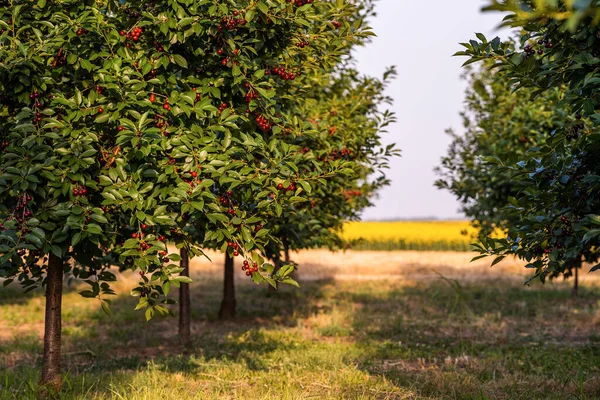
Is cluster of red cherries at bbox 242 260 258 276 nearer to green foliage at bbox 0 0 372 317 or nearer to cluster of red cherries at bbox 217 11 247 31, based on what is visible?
green foliage at bbox 0 0 372 317

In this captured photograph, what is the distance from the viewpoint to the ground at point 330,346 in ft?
26.5

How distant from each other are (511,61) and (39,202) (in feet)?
17.8

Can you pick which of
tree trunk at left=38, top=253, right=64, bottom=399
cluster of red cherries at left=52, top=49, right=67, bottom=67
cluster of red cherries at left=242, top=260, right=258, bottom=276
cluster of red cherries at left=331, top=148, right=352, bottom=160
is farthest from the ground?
cluster of red cherries at left=52, top=49, right=67, bottom=67

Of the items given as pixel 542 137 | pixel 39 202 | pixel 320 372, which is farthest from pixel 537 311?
pixel 39 202

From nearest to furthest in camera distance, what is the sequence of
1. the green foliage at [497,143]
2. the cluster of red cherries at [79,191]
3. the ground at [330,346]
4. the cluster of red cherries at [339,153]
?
the cluster of red cherries at [79,191] → the ground at [330,346] → the cluster of red cherries at [339,153] → the green foliage at [497,143]

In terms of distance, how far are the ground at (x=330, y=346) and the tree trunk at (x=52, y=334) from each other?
0.68 feet

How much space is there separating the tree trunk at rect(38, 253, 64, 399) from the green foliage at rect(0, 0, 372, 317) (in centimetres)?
47

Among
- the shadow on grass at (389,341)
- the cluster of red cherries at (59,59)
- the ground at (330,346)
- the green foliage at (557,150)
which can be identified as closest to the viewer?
the green foliage at (557,150)

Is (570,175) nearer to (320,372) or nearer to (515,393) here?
(515,393)

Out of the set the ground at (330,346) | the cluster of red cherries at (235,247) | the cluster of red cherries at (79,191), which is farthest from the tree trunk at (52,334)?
the cluster of red cherries at (235,247)

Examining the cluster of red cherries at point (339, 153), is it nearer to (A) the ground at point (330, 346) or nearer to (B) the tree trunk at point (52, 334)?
(A) the ground at point (330, 346)

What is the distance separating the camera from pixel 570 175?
240 inches

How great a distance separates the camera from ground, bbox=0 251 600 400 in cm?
806

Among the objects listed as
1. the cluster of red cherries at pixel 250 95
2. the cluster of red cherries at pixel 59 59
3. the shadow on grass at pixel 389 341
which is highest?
the cluster of red cherries at pixel 59 59
